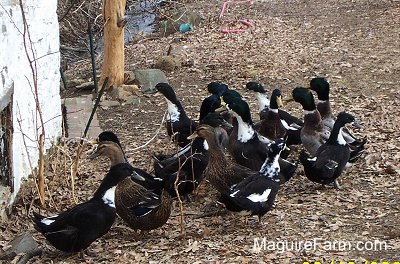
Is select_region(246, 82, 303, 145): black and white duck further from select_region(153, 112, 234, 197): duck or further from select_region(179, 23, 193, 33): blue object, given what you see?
select_region(179, 23, 193, 33): blue object

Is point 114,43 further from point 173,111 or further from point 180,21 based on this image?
point 180,21

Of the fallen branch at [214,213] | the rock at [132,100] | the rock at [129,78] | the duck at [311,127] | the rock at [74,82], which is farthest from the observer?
the rock at [74,82]

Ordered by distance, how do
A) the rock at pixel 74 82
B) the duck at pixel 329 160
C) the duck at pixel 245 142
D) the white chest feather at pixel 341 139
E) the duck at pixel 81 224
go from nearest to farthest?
the duck at pixel 81 224, the duck at pixel 329 160, the white chest feather at pixel 341 139, the duck at pixel 245 142, the rock at pixel 74 82

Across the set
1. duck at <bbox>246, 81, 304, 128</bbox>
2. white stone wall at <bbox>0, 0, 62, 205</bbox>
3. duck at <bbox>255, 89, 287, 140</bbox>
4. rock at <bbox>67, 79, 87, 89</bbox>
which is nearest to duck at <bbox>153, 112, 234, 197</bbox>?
duck at <bbox>255, 89, 287, 140</bbox>

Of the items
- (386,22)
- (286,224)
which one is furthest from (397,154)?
(386,22)

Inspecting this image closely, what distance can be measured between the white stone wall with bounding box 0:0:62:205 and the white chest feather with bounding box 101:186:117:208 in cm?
136

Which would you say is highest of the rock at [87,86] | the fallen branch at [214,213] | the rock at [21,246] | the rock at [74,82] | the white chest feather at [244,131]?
the white chest feather at [244,131]

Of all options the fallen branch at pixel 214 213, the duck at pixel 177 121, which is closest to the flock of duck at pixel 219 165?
the duck at pixel 177 121

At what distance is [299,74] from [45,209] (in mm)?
6927

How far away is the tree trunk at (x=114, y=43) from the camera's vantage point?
39.4 feet

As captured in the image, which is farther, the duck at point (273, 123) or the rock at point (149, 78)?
the rock at point (149, 78)

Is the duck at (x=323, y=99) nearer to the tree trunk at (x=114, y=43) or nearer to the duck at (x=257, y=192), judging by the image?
the duck at (x=257, y=192)

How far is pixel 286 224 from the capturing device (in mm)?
6406

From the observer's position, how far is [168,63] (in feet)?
44.6
